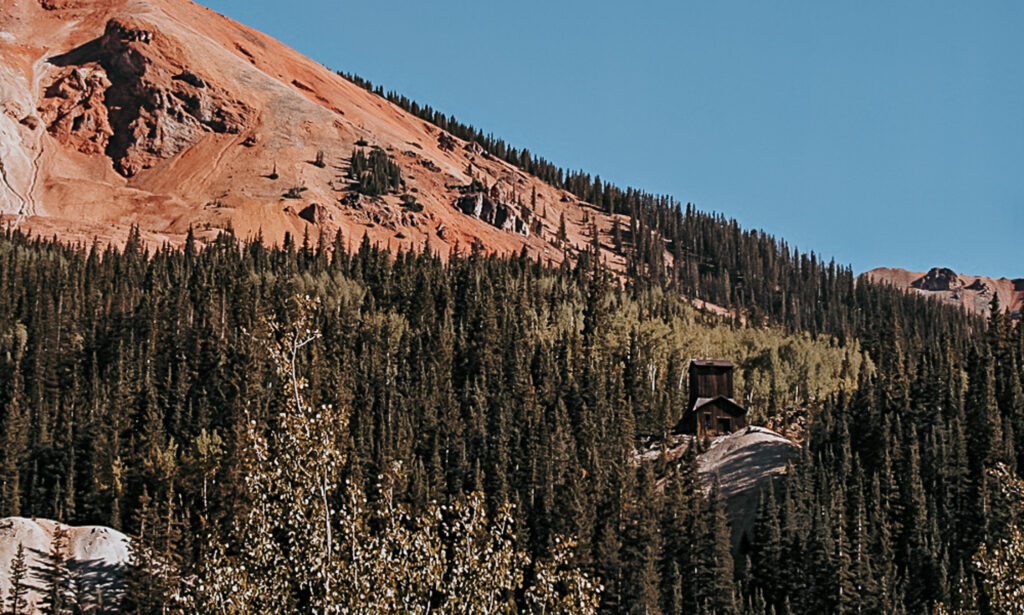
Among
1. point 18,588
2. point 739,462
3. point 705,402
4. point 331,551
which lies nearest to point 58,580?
point 18,588

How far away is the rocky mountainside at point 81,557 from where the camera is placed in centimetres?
9025

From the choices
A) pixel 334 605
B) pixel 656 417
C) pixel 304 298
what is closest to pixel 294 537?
pixel 334 605

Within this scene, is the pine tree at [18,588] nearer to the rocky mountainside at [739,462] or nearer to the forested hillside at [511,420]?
the forested hillside at [511,420]

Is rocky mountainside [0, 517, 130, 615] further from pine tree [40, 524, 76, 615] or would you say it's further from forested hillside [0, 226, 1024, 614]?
forested hillside [0, 226, 1024, 614]

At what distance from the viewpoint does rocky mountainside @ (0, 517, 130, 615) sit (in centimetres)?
9025

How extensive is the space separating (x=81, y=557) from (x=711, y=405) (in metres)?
78.5

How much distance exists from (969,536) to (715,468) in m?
28.2

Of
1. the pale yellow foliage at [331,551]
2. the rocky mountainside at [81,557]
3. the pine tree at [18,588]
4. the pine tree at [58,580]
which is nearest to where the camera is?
the pale yellow foliage at [331,551]

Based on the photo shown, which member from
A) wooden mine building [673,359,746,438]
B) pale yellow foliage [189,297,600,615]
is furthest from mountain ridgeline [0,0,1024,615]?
pale yellow foliage [189,297,600,615]

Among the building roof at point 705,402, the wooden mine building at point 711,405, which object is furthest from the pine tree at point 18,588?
the building roof at point 705,402

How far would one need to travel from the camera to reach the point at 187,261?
18238 cm

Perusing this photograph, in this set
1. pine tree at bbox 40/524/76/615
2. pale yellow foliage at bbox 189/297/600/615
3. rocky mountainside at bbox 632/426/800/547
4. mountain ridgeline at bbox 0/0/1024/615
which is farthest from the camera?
rocky mountainside at bbox 632/426/800/547

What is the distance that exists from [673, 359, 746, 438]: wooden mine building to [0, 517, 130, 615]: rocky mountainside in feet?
236

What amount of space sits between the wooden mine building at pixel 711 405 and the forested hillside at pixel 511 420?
10.8ft
